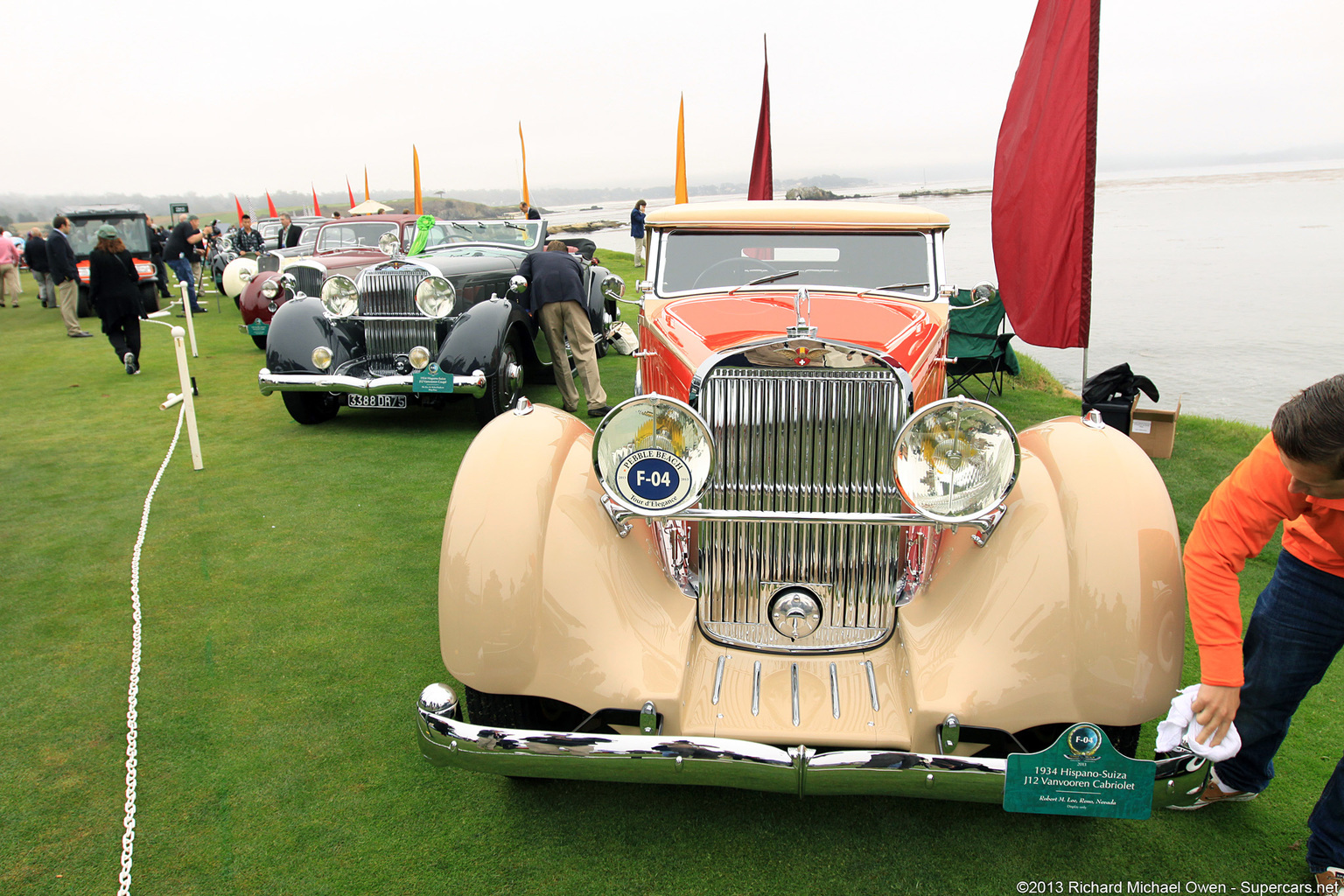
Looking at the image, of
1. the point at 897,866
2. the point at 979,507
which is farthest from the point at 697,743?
the point at 979,507

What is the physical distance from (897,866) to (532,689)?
1225 mm

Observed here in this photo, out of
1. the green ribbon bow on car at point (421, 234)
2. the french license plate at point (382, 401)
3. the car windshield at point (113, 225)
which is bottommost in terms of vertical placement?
the french license plate at point (382, 401)

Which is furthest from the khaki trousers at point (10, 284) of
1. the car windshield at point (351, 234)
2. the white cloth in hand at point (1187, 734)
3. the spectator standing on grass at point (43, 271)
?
the white cloth in hand at point (1187, 734)

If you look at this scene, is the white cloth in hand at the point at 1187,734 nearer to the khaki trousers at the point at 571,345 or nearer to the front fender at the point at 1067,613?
the front fender at the point at 1067,613

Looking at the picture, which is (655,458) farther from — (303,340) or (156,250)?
(156,250)

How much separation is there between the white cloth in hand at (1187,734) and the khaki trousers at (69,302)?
15.3m

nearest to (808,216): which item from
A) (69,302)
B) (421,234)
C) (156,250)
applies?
(421,234)

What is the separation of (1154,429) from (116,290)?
34.6ft

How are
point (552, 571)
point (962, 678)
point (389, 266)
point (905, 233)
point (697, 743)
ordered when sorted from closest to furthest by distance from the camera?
1. point (697, 743)
2. point (962, 678)
3. point (552, 571)
4. point (905, 233)
5. point (389, 266)

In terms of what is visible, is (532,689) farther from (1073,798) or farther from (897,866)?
(1073,798)

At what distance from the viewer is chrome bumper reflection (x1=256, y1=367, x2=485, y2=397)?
22.2 feet

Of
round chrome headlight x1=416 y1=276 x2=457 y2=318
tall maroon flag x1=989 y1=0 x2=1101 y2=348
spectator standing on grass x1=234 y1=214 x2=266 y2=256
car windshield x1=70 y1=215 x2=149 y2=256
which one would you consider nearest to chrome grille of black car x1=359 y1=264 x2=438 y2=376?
round chrome headlight x1=416 y1=276 x2=457 y2=318

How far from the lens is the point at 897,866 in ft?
7.82

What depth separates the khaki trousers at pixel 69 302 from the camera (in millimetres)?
12539
